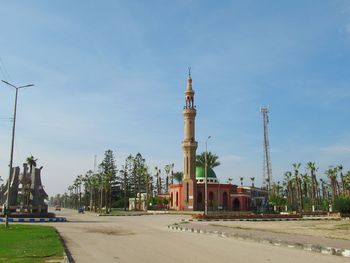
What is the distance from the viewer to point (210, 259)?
13.2m

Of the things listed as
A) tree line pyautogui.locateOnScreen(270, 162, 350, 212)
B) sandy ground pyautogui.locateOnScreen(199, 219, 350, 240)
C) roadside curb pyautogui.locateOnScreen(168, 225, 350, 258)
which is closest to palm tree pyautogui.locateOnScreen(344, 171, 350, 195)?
tree line pyautogui.locateOnScreen(270, 162, 350, 212)

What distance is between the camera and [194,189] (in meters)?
76.1

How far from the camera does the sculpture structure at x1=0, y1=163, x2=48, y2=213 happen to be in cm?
4503

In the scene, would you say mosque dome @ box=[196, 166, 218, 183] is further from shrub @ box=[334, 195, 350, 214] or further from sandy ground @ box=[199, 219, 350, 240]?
sandy ground @ box=[199, 219, 350, 240]

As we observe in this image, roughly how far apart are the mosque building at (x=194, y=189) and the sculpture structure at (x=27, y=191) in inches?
1299

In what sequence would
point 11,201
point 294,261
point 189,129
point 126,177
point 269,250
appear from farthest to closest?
point 126,177 < point 189,129 < point 11,201 < point 269,250 < point 294,261

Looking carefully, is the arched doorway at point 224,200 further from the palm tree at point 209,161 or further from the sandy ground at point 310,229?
the sandy ground at point 310,229

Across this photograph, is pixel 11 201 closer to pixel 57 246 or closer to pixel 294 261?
pixel 57 246

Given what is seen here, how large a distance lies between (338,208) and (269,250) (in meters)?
42.4

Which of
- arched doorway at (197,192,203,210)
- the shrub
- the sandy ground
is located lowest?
the sandy ground

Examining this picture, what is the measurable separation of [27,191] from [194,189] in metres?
35.8

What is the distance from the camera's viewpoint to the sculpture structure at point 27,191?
4503 centimetres

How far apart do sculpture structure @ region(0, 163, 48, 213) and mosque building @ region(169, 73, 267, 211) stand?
A: 108 ft

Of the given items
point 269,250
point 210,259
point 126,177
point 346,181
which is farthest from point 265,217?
point 126,177
